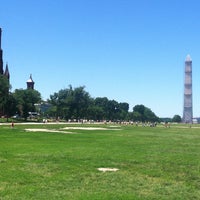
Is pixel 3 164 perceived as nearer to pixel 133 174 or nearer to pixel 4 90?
pixel 133 174

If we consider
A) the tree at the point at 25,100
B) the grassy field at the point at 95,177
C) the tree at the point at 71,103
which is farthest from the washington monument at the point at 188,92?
the grassy field at the point at 95,177

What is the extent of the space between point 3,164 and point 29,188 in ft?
17.6

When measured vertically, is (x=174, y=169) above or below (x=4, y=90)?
below

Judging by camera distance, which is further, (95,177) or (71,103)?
(71,103)

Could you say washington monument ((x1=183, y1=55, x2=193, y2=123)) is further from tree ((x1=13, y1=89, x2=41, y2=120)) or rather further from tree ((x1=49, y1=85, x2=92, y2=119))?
tree ((x1=13, y1=89, x2=41, y2=120))

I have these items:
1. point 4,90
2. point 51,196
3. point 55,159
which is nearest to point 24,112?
point 4,90

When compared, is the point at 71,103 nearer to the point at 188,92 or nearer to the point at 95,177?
the point at 188,92

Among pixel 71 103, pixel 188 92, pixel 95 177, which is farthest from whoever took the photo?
pixel 188 92

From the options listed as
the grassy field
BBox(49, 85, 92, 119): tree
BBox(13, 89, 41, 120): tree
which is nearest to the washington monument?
BBox(49, 85, 92, 119): tree

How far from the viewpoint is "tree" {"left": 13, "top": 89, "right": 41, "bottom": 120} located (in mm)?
121637

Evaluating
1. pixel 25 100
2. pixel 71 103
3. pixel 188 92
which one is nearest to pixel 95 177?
pixel 25 100

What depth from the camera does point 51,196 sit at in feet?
40.2

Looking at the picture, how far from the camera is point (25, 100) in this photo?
125 metres

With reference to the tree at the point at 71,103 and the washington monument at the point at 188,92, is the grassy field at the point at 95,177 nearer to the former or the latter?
the tree at the point at 71,103
